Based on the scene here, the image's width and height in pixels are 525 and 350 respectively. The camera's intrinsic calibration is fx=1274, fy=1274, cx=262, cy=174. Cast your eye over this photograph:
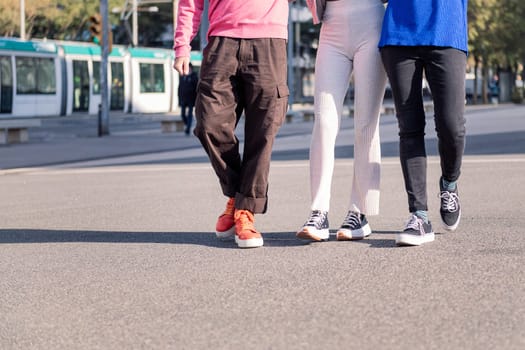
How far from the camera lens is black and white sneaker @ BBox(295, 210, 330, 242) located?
650 centimetres

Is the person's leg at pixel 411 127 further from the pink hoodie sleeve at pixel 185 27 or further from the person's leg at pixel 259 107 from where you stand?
the pink hoodie sleeve at pixel 185 27

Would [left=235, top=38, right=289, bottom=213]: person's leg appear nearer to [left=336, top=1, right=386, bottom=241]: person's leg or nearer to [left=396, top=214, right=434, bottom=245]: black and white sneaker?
[left=336, top=1, right=386, bottom=241]: person's leg

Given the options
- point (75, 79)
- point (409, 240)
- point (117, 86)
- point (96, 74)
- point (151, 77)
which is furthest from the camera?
point (151, 77)

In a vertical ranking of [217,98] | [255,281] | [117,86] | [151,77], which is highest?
[217,98]

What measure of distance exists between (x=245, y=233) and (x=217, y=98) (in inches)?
29.0

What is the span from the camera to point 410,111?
6.50 m

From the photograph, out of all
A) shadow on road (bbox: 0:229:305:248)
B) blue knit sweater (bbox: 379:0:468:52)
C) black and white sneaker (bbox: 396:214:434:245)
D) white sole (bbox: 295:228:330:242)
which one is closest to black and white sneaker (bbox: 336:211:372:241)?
white sole (bbox: 295:228:330:242)

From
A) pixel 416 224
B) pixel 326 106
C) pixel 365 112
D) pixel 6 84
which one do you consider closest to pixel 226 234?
pixel 326 106

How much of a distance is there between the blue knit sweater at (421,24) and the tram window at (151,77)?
47480 mm

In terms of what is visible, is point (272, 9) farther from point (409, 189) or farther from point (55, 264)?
point (55, 264)

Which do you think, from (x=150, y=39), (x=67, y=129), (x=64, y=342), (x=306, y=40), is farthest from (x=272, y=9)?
(x=306, y=40)

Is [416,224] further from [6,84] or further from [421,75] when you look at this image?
[6,84]

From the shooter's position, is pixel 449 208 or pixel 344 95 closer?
pixel 344 95

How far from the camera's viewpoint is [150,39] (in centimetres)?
8894
